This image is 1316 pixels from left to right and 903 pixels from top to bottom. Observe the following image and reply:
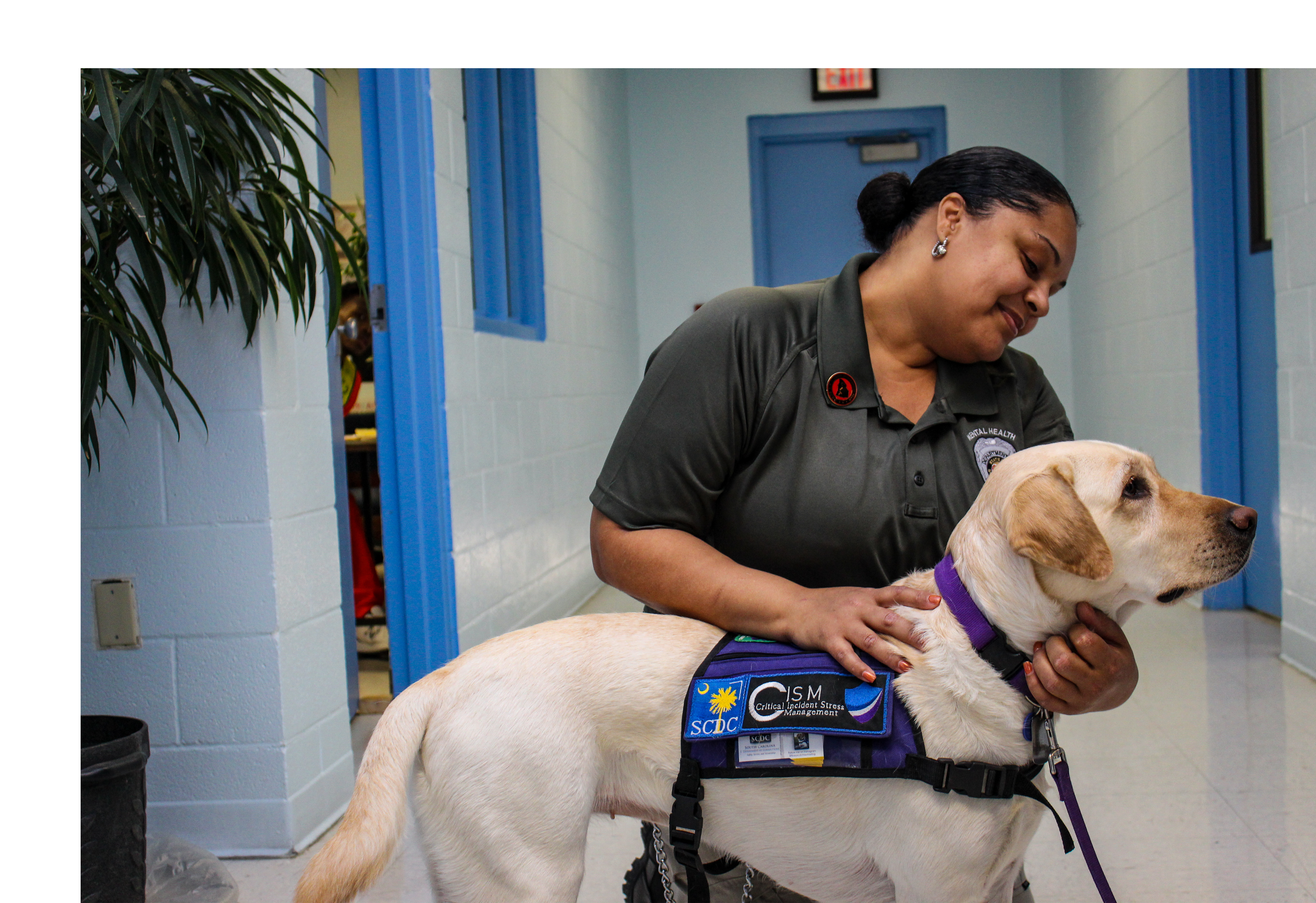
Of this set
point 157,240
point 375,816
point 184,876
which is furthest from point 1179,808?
point 157,240

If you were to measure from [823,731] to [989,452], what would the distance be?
0.51 m

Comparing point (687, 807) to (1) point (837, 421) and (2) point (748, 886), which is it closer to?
(2) point (748, 886)

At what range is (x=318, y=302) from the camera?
2281 millimetres

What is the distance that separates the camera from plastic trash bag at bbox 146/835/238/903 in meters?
1.76

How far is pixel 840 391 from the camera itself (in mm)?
1348

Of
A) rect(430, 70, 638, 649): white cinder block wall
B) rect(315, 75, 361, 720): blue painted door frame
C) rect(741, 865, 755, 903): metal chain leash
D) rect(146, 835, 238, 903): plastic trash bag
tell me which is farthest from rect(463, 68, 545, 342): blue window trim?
rect(741, 865, 755, 903): metal chain leash

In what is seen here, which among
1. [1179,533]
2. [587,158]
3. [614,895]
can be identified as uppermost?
[587,158]

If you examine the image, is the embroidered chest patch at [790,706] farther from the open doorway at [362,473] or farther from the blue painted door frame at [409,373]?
the open doorway at [362,473]

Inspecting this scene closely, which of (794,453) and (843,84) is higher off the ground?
(843,84)

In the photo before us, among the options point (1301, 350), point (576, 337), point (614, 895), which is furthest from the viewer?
point (576, 337)

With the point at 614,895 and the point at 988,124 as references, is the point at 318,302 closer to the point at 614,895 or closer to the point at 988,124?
the point at 614,895

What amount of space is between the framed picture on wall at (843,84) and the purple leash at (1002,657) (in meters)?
5.49

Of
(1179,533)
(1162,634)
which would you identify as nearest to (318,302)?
(1179,533)
